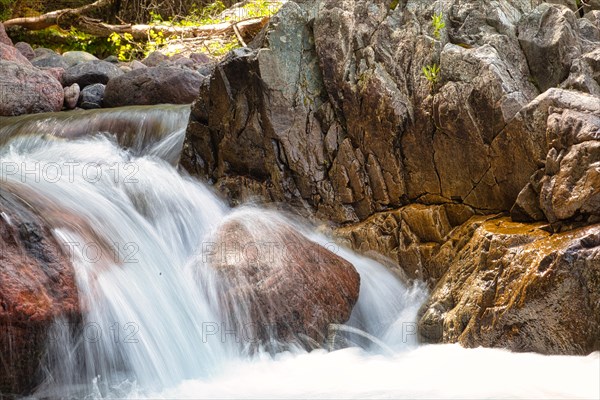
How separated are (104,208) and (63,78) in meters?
5.31

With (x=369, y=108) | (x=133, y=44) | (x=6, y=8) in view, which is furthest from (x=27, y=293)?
(x=6, y=8)

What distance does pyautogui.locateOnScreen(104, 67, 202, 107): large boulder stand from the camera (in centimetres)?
793

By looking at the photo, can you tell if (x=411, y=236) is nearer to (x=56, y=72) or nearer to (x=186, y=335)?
(x=186, y=335)

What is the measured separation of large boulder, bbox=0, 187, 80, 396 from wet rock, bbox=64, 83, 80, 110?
5.15 metres

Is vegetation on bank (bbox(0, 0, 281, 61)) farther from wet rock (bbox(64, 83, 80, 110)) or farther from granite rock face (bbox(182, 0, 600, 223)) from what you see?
granite rock face (bbox(182, 0, 600, 223))

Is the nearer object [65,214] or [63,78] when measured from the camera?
[65,214]

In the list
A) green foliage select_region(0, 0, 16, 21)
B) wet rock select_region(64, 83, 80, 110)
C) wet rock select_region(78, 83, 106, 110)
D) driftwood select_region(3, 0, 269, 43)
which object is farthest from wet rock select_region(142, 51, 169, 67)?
green foliage select_region(0, 0, 16, 21)

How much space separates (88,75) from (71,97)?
755 millimetres

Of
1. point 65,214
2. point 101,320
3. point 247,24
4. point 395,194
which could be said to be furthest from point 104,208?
point 247,24

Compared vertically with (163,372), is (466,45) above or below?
above

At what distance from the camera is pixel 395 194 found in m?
4.82

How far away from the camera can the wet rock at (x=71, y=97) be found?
327 inches

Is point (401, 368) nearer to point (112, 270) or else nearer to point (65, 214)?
point (112, 270)

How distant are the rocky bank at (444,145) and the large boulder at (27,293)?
2165 millimetres
